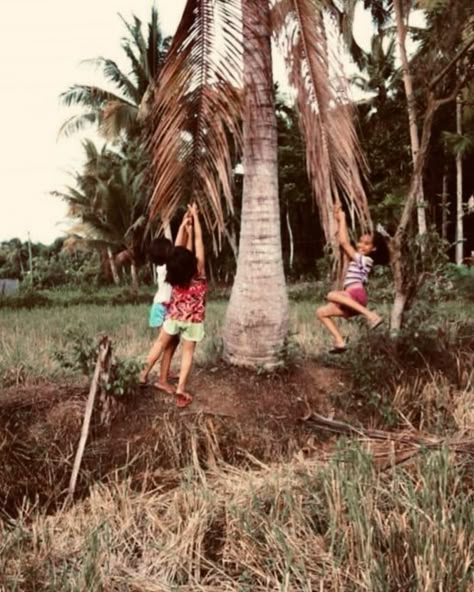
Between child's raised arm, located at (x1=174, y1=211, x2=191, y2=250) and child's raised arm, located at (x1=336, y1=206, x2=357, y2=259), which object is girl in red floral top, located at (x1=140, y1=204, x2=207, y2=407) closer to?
child's raised arm, located at (x1=174, y1=211, x2=191, y2=250)

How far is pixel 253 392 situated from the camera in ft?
15.2

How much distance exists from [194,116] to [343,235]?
1243 millimetres

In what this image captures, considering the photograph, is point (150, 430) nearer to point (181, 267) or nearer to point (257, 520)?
point (181, 267)

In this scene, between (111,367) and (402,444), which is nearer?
(402,444)

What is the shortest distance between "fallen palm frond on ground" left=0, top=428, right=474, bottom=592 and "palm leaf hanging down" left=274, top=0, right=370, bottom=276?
1565mm

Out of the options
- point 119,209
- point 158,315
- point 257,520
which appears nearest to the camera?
point 257,520

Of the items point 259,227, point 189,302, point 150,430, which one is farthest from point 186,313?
point 259,227

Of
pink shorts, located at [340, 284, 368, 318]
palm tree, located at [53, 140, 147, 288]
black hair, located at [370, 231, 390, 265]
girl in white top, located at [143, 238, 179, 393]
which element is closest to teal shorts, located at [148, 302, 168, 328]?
girl in white top, located at [143, 238, 179, 393]

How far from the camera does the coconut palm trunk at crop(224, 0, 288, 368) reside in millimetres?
4691

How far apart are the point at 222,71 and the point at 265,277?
4.62 feet

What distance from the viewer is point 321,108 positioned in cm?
401

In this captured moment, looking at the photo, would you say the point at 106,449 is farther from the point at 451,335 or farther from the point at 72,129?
the point at 72,129

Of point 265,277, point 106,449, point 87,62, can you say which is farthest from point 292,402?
point 87,62

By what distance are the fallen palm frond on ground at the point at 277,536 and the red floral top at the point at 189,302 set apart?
1.11 metres
